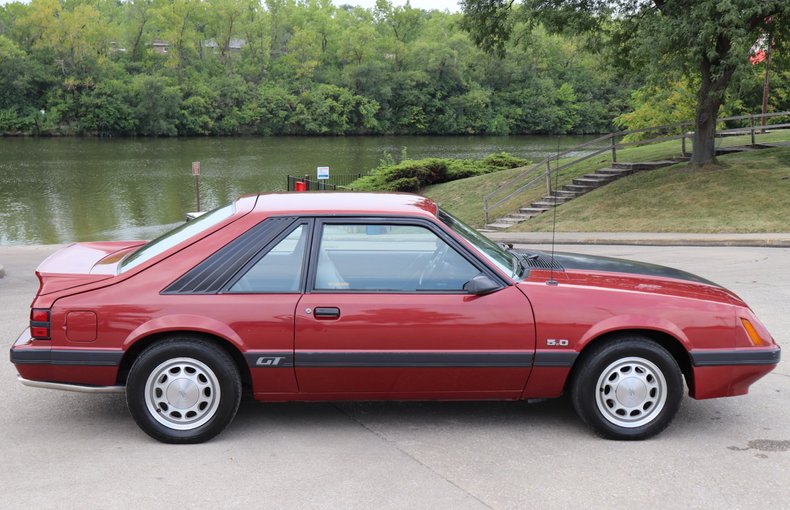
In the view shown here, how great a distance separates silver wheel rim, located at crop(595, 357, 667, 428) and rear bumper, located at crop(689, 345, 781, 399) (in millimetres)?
253

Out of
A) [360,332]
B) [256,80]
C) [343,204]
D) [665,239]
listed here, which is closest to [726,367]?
[360,332]

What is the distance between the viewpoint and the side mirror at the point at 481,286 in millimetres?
4637

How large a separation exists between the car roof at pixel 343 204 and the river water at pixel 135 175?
24264mm

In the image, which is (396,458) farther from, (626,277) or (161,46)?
(161,46)

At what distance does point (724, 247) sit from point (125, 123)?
8988 cm

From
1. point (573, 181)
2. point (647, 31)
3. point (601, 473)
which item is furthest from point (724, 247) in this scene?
point (601, 473)

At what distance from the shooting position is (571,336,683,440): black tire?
4.67m

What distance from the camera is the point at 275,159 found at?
65250mm

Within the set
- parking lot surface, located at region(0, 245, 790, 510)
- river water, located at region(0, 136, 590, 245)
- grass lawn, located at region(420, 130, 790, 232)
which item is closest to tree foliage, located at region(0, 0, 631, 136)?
river water, located at region(0, 136, 590, 245)

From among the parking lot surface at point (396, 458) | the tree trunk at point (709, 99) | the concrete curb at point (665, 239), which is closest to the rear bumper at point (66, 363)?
the parking lot surface at point (396, 458)

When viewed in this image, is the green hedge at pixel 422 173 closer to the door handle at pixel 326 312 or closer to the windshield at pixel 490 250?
the windshield at pixel 490 250

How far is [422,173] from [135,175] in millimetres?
26381

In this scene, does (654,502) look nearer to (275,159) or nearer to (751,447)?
(751,447)

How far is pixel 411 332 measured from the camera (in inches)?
183
